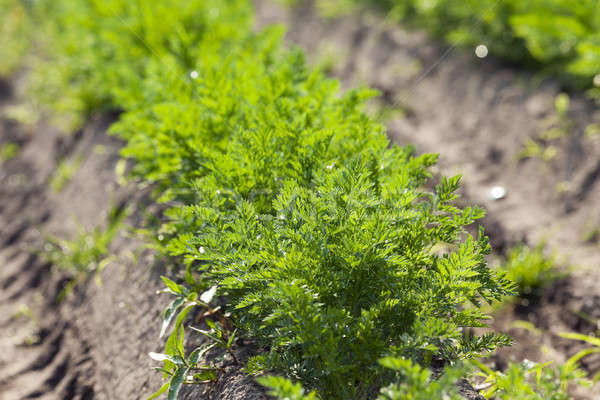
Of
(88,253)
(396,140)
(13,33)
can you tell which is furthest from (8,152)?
(396,140)

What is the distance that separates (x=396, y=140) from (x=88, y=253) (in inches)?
96.0

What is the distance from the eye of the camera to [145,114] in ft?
9.66

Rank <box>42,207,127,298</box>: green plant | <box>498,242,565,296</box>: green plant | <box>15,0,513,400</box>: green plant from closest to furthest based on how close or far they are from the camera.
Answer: <box>15,0,513,400</box>: green plant
<box>498,242,565,296</box>: green plant
<box>42,207,127,298</box>: green plant

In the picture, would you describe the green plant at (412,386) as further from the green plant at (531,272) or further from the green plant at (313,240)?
the green plant at (531,272)

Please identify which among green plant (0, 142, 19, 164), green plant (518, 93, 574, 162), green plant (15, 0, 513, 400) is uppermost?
green plant (15, 0, 513, 400)

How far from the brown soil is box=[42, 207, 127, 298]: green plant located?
0.28 feet

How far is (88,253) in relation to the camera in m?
3.09

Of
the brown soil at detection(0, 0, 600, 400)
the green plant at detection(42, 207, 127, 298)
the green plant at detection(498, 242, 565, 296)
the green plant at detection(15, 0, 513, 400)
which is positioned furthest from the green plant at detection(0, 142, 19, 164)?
the green plant at detection(498, 242, 565, 296)

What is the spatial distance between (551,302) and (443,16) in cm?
339

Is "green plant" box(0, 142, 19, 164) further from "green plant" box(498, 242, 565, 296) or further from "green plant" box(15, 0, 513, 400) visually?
"green plant" box(498, 242, 565, 296)

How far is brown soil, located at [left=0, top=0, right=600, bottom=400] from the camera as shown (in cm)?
250

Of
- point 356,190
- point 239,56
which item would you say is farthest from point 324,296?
point 239,56

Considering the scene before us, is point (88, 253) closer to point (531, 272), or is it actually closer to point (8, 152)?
point (8, 152)

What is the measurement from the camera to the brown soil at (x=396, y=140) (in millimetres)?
2498
